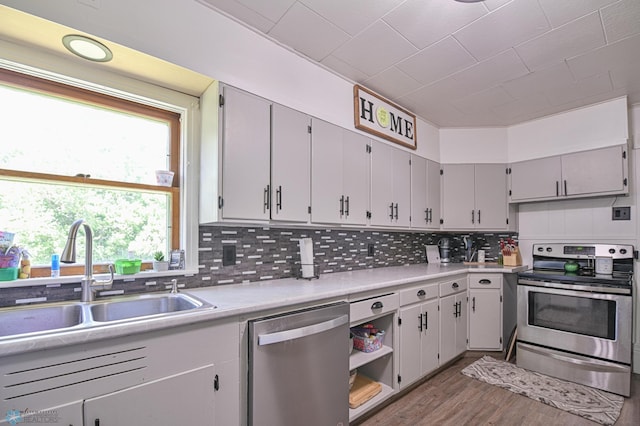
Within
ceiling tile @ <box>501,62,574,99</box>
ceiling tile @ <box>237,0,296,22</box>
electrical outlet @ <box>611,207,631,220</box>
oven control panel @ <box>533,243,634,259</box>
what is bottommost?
oven control panel @ <box>533,243,634,259</box>

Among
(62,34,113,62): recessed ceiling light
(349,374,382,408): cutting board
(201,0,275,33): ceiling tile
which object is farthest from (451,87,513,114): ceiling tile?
(62,34,113,62): recessed ceiling light

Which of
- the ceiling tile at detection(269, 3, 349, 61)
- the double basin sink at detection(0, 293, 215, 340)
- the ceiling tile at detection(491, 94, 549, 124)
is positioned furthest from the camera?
the ceiling tile at detection(491, 94, 549, 124)

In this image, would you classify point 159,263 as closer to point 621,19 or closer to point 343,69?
point 343,69

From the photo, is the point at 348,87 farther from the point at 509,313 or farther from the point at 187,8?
the point at 509,313

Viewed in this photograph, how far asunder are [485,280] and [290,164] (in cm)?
238

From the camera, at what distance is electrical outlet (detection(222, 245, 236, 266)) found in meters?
2.07

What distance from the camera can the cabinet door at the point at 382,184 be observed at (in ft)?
9.11

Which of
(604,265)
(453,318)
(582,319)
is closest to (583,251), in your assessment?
(604,265)

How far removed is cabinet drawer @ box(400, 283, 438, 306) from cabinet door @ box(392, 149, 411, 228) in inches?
26.4

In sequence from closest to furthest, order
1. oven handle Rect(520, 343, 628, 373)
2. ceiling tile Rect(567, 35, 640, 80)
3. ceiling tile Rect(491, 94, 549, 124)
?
1. ceiling tile Rect(567, 35, 640, 80)
2. oven handle Rect(520, 343, 628, 373)
3. ceiling tile Rect(491, 94, 549, 124)

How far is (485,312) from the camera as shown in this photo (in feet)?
10.2

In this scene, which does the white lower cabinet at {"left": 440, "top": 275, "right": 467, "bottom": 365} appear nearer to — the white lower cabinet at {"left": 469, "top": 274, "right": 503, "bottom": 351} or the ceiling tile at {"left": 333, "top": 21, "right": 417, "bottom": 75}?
the white lower cabinet at {"left": 469, "top": 274, "right": 503, "bottom": 351}

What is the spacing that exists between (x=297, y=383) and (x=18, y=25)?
214 cm

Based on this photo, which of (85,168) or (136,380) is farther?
(85,168)
